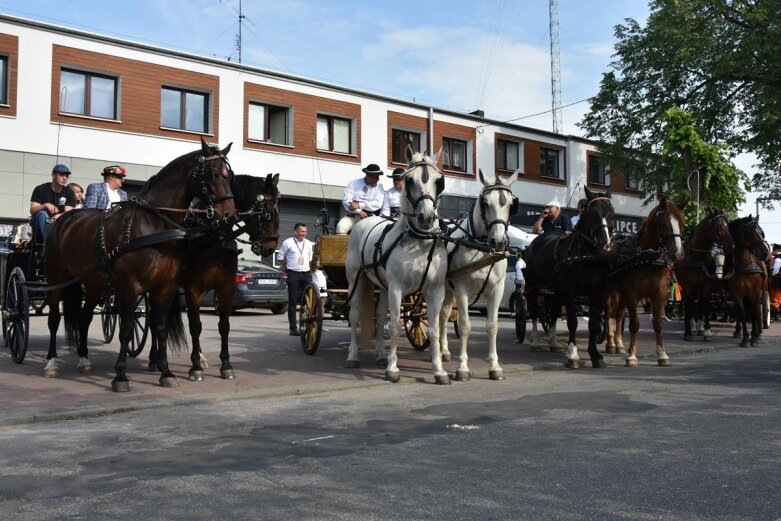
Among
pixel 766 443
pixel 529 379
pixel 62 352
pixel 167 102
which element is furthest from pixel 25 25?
pixel 766 443

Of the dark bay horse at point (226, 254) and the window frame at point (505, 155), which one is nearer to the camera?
the dark bay horse at point (226, 254)

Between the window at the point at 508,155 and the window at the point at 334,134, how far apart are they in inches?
347

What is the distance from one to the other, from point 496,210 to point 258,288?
13493 mm

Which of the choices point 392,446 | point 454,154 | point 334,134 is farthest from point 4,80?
point 392,446

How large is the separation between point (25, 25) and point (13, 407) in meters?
19.8

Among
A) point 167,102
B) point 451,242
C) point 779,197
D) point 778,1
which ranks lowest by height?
point 451,242

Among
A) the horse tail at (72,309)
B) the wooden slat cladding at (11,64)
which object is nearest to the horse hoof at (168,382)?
the horse tail at (72,309)

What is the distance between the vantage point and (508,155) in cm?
3844

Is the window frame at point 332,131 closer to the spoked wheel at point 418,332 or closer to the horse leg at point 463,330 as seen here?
the spoked wheel at point 418,332

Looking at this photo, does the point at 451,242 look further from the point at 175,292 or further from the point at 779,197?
the point at 779,197

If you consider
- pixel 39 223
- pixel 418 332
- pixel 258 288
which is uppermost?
pixel 39 223

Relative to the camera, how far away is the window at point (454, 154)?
35.5m

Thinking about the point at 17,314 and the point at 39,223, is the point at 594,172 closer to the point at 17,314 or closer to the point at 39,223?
the point at 39,223

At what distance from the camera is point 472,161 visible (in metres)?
36.5
